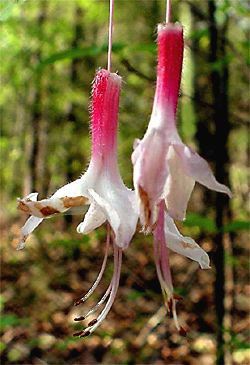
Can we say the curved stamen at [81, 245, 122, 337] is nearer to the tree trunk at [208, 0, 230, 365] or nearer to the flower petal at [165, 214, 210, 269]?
the flower petal at [165, 214, 210, 269]

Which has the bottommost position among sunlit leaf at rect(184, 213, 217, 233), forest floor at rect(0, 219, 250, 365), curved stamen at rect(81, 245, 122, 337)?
forest floor at rect(0, 219, 250, 365)

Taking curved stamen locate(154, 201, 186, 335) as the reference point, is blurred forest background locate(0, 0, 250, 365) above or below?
below

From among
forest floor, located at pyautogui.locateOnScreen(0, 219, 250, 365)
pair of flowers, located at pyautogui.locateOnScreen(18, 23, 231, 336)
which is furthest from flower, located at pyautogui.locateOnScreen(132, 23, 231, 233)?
forest floor, located at pyautogui.locateOnScreen(0, 219, 250, 365)

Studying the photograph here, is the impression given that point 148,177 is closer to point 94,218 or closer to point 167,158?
point 167,158

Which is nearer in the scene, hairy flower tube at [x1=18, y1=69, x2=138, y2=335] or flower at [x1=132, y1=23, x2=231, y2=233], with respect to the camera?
flower at [x1=132, y1=23, x2=231, y2=233]

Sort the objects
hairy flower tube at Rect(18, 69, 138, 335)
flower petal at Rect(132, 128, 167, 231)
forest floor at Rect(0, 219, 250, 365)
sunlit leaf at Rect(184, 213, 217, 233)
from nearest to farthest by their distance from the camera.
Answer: flower petal at Rect(132, 128, 167, 231) < hairy flower tube at Rect(18, 69, 138, 335) < sunlit leaf at Rect(184, 213, 217, 233) < forest floor at Rect(0, 219, 250, 365)

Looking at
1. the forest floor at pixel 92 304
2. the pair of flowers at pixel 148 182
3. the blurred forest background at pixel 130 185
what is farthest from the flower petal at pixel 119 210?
the forest floor at pixel 92 304

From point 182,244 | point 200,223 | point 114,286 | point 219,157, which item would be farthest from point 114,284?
point 219,157

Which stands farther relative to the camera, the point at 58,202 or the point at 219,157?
the point at 219,157
